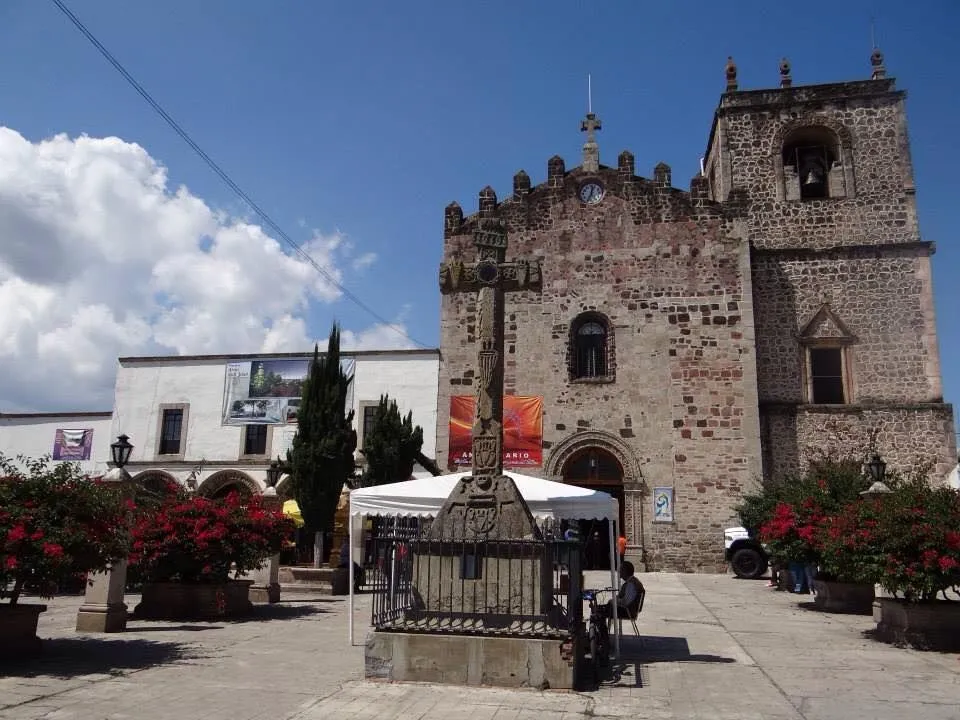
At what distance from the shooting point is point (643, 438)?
71.4 feet

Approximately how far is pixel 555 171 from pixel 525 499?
1625cm

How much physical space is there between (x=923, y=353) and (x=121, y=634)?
69.4ft

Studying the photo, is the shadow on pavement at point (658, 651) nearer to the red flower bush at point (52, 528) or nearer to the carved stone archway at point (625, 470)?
the red flower bush at point (52, 528)

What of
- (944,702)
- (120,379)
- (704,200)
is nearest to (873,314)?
(704,200)

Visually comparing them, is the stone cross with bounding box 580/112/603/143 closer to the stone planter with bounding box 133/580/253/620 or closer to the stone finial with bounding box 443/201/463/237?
the stone finial with bounding box 443/201/463/237

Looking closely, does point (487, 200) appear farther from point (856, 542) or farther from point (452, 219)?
point (856, 542)

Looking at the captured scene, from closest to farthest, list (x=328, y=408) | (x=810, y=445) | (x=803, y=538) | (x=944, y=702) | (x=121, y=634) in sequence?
(x=944, y=702) → (x=121, y=634) → (x=803, y=538) → (x=328, y=408) → (x=810, y=445)

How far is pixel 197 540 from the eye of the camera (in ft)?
38.0

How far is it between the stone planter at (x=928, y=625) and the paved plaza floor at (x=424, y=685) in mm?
311

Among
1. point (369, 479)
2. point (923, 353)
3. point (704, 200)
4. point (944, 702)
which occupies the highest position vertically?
point (704, 200)

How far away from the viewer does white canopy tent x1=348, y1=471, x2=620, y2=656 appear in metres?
9.62

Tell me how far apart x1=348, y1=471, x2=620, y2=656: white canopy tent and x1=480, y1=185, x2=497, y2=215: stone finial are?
14972 millimetres

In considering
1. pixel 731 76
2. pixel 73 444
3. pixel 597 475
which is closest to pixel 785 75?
pixel 731 76

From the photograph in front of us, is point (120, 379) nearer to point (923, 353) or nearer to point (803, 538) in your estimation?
point (803, 538)
